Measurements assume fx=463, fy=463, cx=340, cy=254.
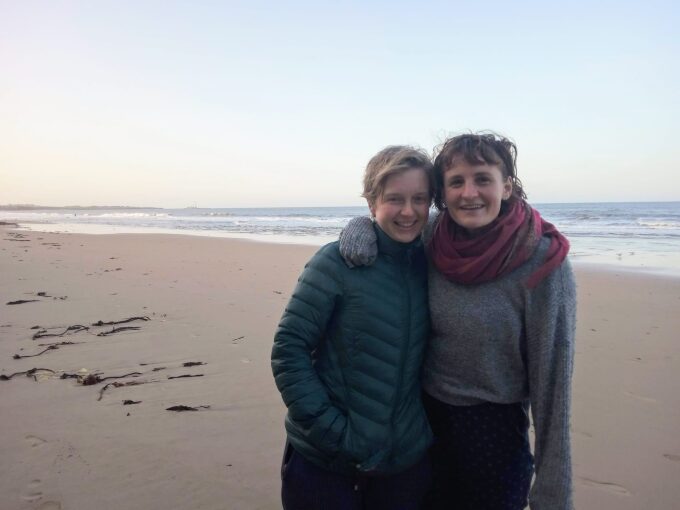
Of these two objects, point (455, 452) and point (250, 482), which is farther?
point (250, 482)

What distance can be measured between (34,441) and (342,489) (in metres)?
2.35

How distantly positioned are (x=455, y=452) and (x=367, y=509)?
1.27 feet

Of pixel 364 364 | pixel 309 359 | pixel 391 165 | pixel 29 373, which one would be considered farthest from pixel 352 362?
pixel 29 373

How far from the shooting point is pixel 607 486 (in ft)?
8.86

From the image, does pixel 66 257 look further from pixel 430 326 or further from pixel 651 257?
pixel 651 257

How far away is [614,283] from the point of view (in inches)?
354

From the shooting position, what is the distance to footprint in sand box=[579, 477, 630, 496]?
8.68ft

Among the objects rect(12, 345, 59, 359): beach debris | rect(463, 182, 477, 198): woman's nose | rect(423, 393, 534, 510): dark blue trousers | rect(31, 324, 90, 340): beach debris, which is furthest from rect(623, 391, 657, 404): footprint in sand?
rect(31, 324, 90, 340): beach debris

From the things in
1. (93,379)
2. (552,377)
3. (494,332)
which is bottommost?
(93,379)

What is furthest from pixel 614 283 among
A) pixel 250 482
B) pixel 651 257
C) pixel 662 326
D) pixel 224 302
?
pixel 250 482

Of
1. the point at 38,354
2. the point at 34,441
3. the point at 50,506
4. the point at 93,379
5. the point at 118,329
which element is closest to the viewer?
the point at 50,506

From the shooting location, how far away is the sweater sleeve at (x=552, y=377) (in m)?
1.50

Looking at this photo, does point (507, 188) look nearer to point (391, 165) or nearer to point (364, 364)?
point (391, 165)

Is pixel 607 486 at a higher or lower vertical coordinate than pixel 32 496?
lower
